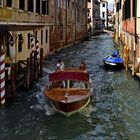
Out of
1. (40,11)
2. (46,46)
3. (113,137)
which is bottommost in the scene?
(113,137)

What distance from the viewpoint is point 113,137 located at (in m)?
11.5

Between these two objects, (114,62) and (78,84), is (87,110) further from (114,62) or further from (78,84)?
(114,62)

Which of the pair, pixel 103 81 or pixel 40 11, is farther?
pixel 40 11

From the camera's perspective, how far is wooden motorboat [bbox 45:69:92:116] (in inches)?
521

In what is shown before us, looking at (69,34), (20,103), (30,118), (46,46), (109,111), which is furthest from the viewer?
(69,34)

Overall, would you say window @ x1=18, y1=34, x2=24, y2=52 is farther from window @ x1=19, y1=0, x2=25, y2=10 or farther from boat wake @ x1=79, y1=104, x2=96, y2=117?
boat wake @ x1=79, y1=104, x2=96, y2=117

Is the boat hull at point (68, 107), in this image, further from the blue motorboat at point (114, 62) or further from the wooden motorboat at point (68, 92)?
the blue motorboat at point (114, 62)

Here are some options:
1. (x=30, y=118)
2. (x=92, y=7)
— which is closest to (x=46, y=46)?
(x=30, y=118)

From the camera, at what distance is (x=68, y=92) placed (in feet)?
46.3

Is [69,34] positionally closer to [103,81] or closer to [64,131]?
[103,81]

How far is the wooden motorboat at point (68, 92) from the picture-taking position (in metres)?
13.2

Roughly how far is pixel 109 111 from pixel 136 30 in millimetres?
8245

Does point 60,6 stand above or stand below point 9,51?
above

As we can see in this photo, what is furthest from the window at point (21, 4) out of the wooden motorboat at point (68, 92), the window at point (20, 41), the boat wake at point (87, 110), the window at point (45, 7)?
the boat wake at point (87, 110)
